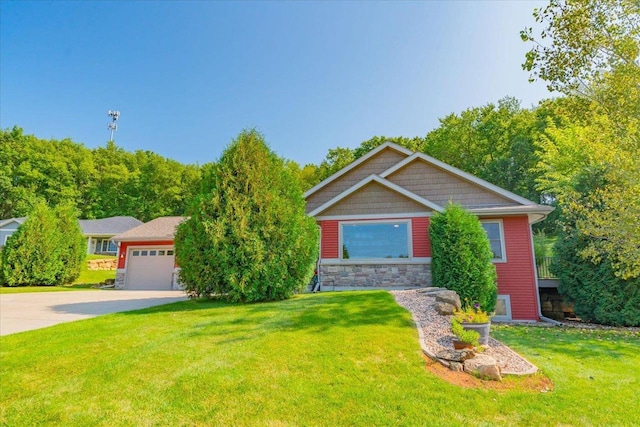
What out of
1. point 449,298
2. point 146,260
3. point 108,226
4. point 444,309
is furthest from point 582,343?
point 108,226

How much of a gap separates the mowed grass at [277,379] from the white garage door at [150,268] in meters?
12.4

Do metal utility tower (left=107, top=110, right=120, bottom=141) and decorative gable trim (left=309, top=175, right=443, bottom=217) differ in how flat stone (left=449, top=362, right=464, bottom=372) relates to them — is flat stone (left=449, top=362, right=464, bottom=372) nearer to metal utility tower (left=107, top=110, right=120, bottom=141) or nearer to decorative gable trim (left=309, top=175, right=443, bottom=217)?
decorative gable trim (left=309, top=175, right=443, bottom=217)

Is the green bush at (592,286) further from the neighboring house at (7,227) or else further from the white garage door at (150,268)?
the neighboring house at (7,227)

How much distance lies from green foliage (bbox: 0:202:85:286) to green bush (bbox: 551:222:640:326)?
23.4 m

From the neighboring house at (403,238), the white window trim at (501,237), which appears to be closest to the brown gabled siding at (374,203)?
the neighboring house at (403,238)

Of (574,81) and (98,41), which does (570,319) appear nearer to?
(574,81)

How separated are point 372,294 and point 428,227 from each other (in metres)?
3.78

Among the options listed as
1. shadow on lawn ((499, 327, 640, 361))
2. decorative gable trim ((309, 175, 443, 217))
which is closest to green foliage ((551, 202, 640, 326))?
shadow on lawn ((499, 327, 640, 361))

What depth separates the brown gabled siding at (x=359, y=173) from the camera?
1463 cm

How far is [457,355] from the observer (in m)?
4.33

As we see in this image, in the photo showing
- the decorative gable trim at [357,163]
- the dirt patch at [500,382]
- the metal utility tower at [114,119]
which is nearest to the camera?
the dirt patch at [500,382]

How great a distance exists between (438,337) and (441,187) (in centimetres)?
865

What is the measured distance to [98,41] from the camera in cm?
1350

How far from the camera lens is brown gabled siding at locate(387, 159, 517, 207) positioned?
39.7 ft
